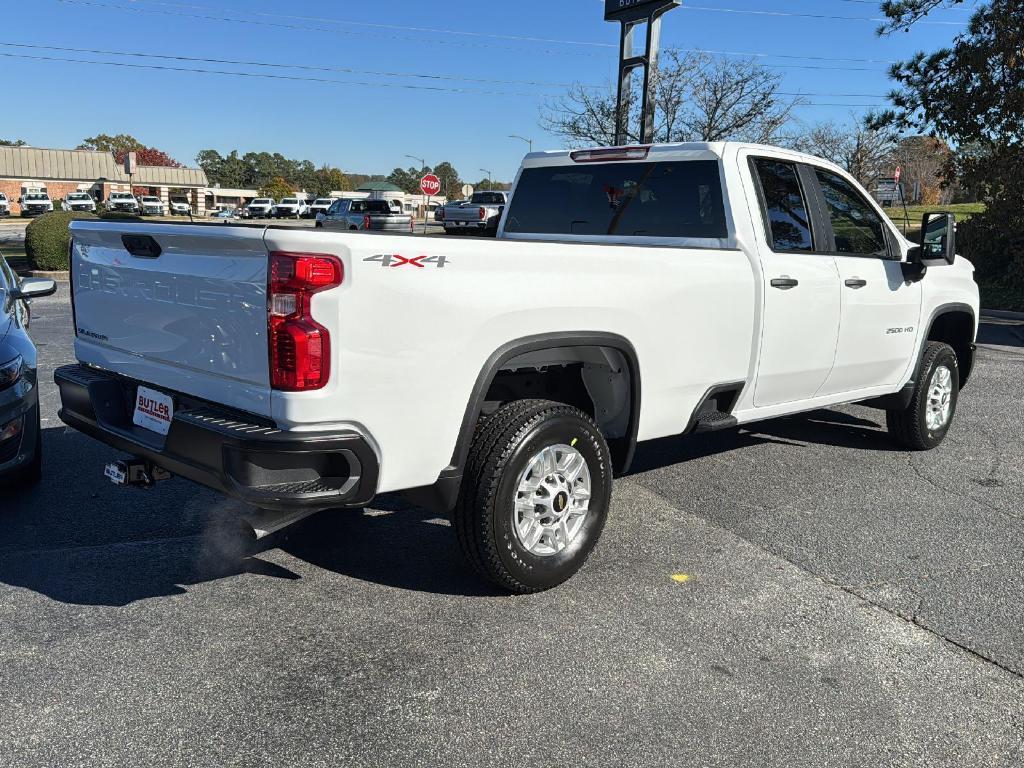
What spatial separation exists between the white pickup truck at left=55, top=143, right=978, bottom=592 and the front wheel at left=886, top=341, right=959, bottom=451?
0.73 metres

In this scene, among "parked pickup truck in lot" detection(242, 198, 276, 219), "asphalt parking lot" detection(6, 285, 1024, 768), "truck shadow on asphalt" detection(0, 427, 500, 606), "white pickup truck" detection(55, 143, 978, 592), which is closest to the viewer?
"asphalt parking lot" detection(6, 285, 1024, 768)

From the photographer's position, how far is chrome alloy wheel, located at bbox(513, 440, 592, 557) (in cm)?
373

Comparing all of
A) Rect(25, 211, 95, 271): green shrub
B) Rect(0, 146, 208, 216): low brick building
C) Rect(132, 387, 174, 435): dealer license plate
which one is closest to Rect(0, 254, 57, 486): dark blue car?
Rect(132, 387, 174, 435): dealer license plate

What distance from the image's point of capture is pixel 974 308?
6.66 meters

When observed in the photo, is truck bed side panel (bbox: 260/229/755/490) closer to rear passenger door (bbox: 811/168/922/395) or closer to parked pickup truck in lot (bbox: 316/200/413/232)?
rear passenger door (bbox: 811/168/922/395)

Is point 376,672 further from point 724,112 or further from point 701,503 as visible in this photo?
point 724,112

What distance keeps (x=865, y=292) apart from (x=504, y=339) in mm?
2983

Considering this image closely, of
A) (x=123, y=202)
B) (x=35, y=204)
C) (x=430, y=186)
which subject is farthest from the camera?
(x=35, y=204)

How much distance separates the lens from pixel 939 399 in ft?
21.2

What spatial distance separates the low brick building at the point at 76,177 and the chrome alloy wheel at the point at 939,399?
83.0 meters

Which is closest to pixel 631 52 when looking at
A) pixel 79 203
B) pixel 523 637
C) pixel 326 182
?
pixel 523 637

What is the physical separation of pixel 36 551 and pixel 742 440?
470 cm

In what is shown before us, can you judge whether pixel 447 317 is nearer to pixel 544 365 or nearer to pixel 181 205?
pixel 544 365

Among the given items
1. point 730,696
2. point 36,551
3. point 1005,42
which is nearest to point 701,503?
point 730,696
